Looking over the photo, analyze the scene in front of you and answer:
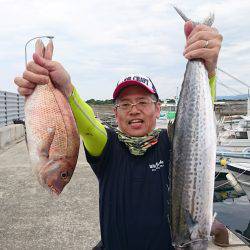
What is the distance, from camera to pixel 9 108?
52.9ft

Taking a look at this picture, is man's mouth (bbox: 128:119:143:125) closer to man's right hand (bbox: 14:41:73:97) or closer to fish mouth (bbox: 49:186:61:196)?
man's right hand (bbox: 14:41:73:97)

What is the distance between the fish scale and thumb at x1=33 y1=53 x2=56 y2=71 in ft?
0.31

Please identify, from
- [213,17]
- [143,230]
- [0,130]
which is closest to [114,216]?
[143,230]

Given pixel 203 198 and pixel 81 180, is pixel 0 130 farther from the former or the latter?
pixel 203 198

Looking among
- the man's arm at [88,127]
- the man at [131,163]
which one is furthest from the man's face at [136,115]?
the man's arm at [88,127]

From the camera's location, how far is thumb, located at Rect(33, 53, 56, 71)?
2080 millimetres

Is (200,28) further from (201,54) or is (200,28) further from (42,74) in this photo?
(42,74)

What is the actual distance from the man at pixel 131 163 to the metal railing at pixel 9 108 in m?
12.3

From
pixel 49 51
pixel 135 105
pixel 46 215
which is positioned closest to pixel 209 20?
pixel 135 105

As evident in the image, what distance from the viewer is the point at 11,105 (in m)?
16.8

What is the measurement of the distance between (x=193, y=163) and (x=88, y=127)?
75 centimetres

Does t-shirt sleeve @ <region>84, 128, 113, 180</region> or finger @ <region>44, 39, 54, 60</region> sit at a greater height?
finger @ <region>44, 39, 54, 60</region>

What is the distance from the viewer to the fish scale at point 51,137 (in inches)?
75.2

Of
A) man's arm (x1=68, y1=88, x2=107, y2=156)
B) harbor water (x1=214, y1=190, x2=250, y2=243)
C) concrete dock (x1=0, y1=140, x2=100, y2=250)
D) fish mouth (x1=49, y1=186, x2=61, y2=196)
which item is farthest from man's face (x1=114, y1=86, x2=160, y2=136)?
harbor water (x1=214, y1=190, x2=250, y2=243)
